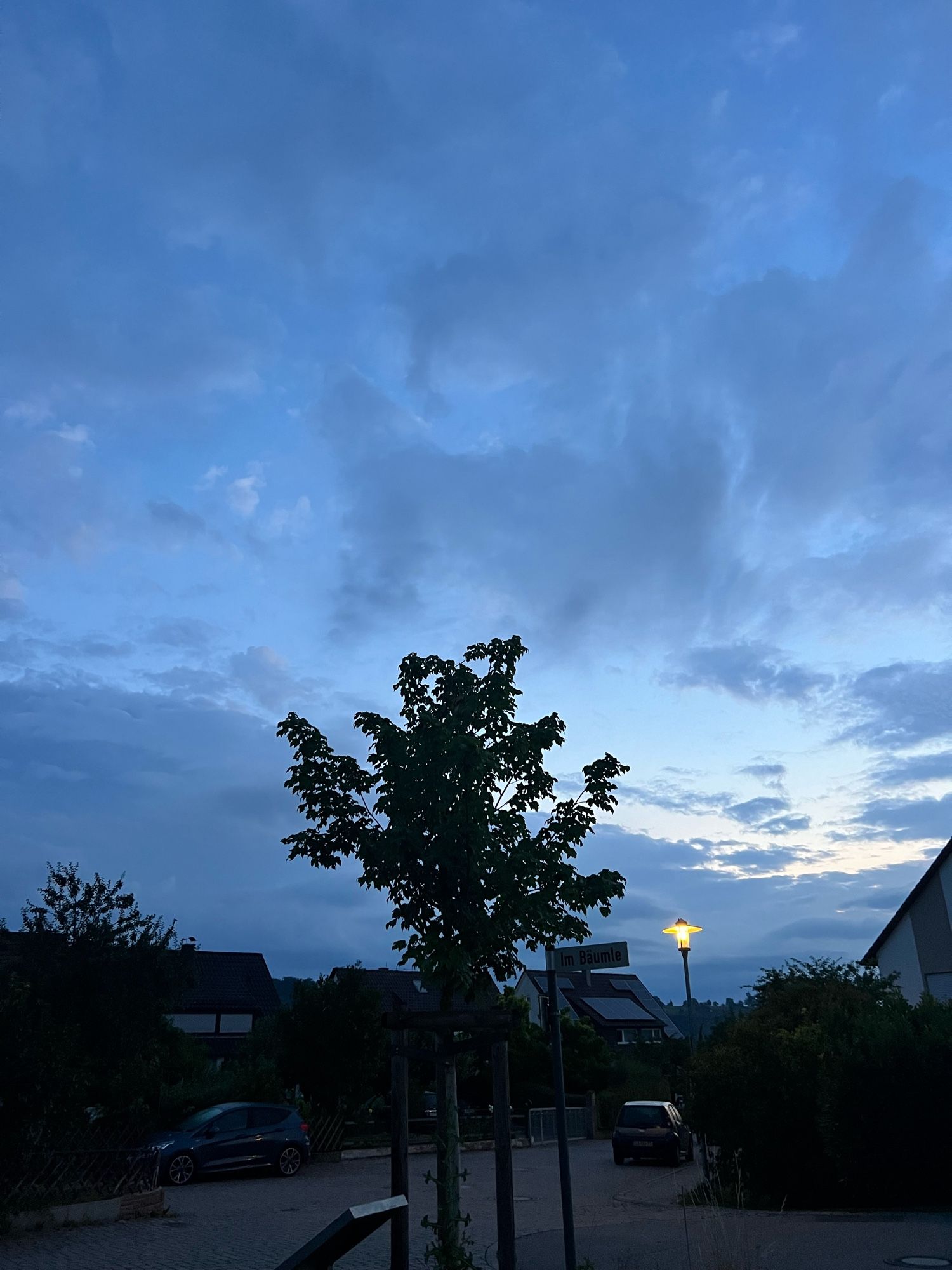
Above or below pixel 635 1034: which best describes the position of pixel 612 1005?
above

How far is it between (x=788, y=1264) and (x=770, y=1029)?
22.8 feet

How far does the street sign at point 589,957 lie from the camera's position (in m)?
9.03

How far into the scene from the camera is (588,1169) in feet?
80.2

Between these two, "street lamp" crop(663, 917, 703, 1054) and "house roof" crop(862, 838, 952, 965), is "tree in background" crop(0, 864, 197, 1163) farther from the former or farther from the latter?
"house roof" crop(862, 838, 952, 965)

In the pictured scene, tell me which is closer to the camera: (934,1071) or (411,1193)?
(934,1071)

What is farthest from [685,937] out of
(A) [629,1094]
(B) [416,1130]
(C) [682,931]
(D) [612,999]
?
(D) [612,999]

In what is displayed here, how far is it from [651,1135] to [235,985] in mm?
35040

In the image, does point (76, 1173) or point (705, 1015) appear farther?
point (705, 1015)

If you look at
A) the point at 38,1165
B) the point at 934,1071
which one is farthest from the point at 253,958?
the point at 934,1071

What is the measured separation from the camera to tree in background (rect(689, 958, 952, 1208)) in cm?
1299

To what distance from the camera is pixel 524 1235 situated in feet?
43.0

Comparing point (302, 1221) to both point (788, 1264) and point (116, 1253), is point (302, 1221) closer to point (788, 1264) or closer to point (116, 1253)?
point (116, 1253)

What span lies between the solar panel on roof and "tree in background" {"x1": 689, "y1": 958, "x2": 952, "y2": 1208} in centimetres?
5215

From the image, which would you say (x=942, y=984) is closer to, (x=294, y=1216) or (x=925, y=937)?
(x=925, y=937)
